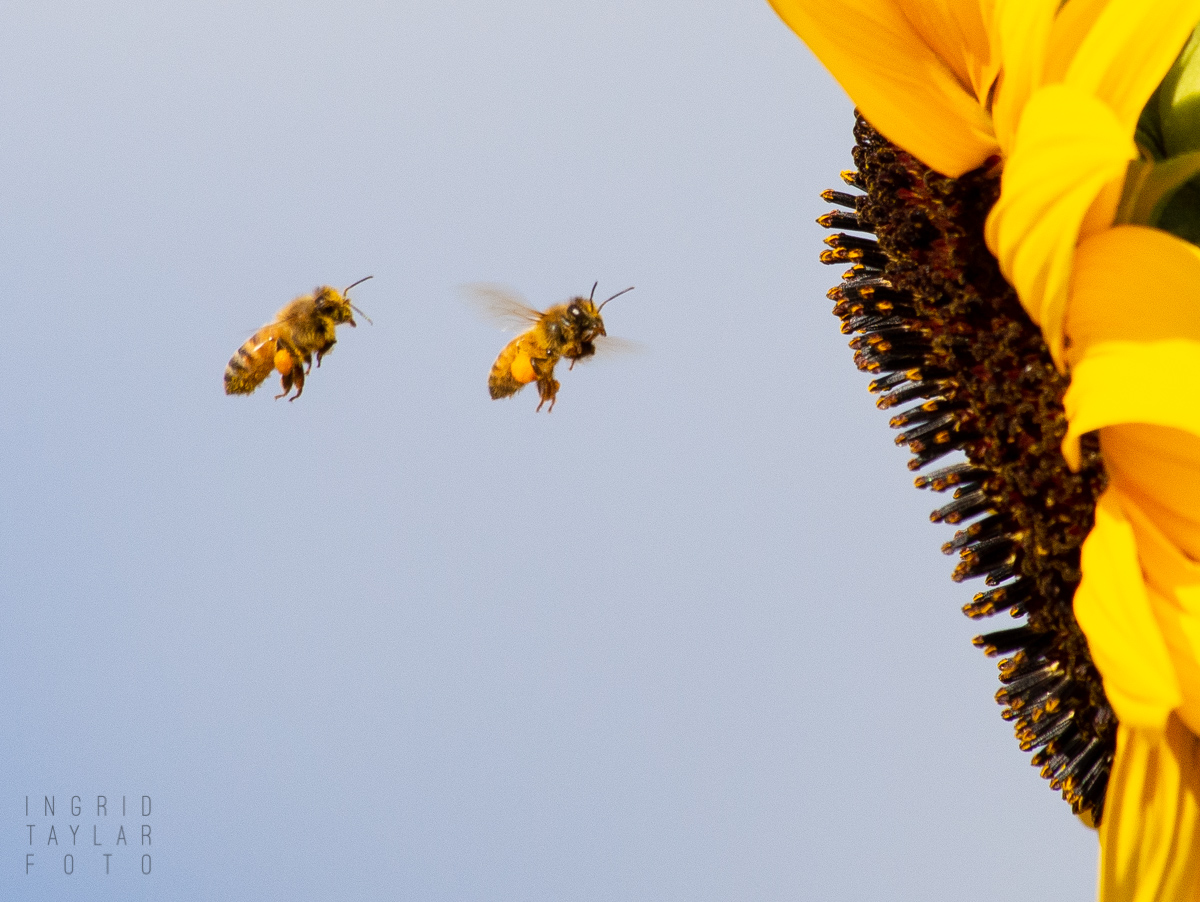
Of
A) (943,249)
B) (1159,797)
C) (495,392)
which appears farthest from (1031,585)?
(495,392)

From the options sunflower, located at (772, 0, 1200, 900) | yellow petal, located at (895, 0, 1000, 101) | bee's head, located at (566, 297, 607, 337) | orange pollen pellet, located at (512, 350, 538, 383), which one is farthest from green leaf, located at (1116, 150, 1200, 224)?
orange pollen pellet, located at (512, 350, 538, 383)

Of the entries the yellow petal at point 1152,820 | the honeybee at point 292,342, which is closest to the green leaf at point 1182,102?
the yellow petal at point 1152,820

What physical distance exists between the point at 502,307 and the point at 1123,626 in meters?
2.93

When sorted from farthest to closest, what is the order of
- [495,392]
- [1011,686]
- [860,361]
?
[495,392] → [860,361] → [1011,686]

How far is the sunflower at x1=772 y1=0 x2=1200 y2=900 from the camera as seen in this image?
1.60 meters

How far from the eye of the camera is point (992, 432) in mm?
1980

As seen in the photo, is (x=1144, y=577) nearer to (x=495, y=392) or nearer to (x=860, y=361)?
(x=860, y=361)

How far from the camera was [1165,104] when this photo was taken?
1.73m

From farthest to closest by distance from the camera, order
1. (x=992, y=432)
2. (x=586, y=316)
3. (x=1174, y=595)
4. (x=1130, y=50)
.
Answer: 1. (x=586, y=316)
2. (x=992, y=432)
3. (x=1174, y=595)
4. (x=1130, y=50)

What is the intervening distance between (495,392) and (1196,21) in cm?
304

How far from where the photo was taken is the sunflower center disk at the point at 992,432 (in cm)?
188

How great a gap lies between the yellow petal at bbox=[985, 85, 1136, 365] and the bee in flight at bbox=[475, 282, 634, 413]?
2.53 m

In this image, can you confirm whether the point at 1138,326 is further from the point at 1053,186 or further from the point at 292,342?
the point at 292,342

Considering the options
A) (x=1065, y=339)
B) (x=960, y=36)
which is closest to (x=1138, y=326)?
(x=1065, y=339)
